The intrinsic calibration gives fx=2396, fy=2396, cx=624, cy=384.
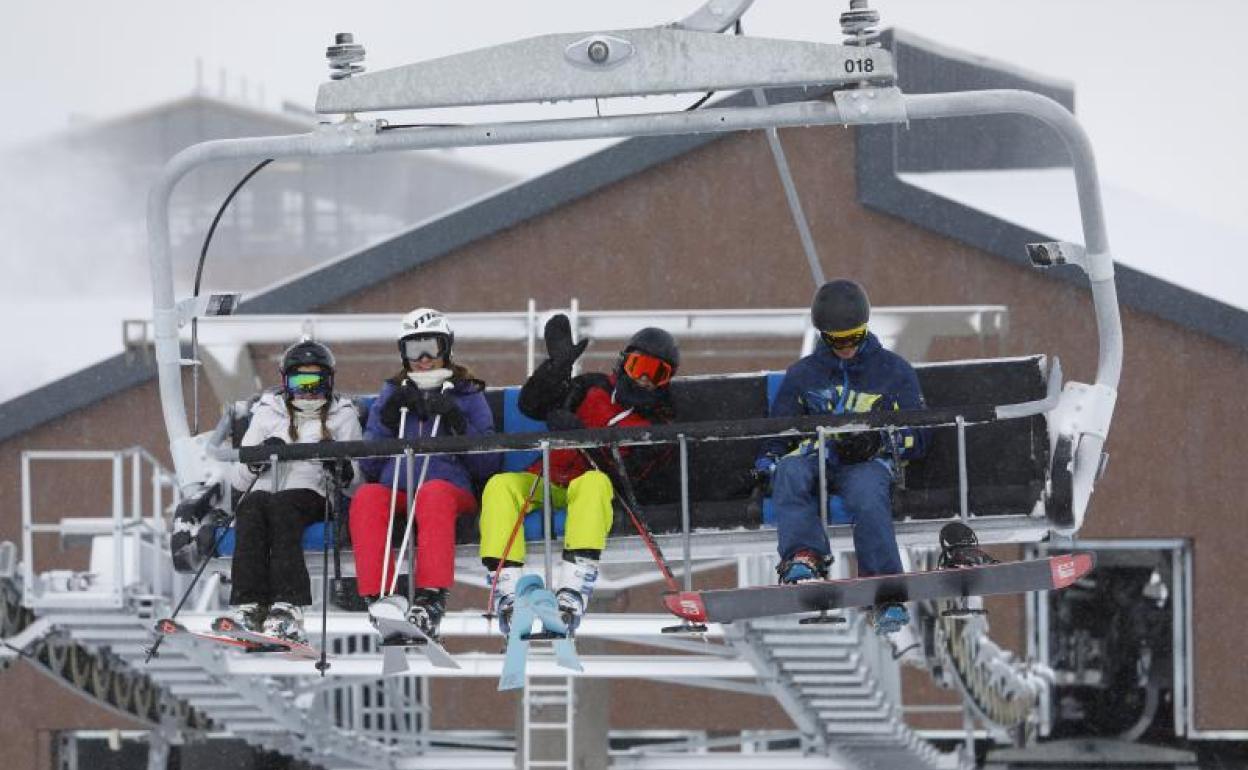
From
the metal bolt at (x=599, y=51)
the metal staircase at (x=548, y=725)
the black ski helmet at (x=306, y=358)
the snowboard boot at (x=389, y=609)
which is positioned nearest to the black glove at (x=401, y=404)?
the black ski helmet at (x=306, y=358)

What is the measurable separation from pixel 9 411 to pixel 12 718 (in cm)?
263

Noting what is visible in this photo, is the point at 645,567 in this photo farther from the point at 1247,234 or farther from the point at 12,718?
the point at 1247,234

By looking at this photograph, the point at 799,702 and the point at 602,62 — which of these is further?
the point at 799,702

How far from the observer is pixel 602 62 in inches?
323

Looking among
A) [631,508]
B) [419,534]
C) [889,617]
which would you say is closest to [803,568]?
[889,617]

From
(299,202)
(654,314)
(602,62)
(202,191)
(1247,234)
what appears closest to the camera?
(602,62)

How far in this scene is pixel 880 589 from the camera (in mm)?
8484

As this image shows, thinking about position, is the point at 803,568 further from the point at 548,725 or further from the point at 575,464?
the point at 548,725

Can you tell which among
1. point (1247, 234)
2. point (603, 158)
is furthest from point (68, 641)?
point (1247, 234)

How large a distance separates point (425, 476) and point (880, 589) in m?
1.90

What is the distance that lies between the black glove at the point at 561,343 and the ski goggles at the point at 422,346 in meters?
0.48

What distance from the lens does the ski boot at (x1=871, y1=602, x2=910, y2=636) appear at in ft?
28.8

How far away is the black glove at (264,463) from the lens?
358 inches

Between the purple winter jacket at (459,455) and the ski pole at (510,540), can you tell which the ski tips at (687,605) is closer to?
the ski pole at (510,540)
